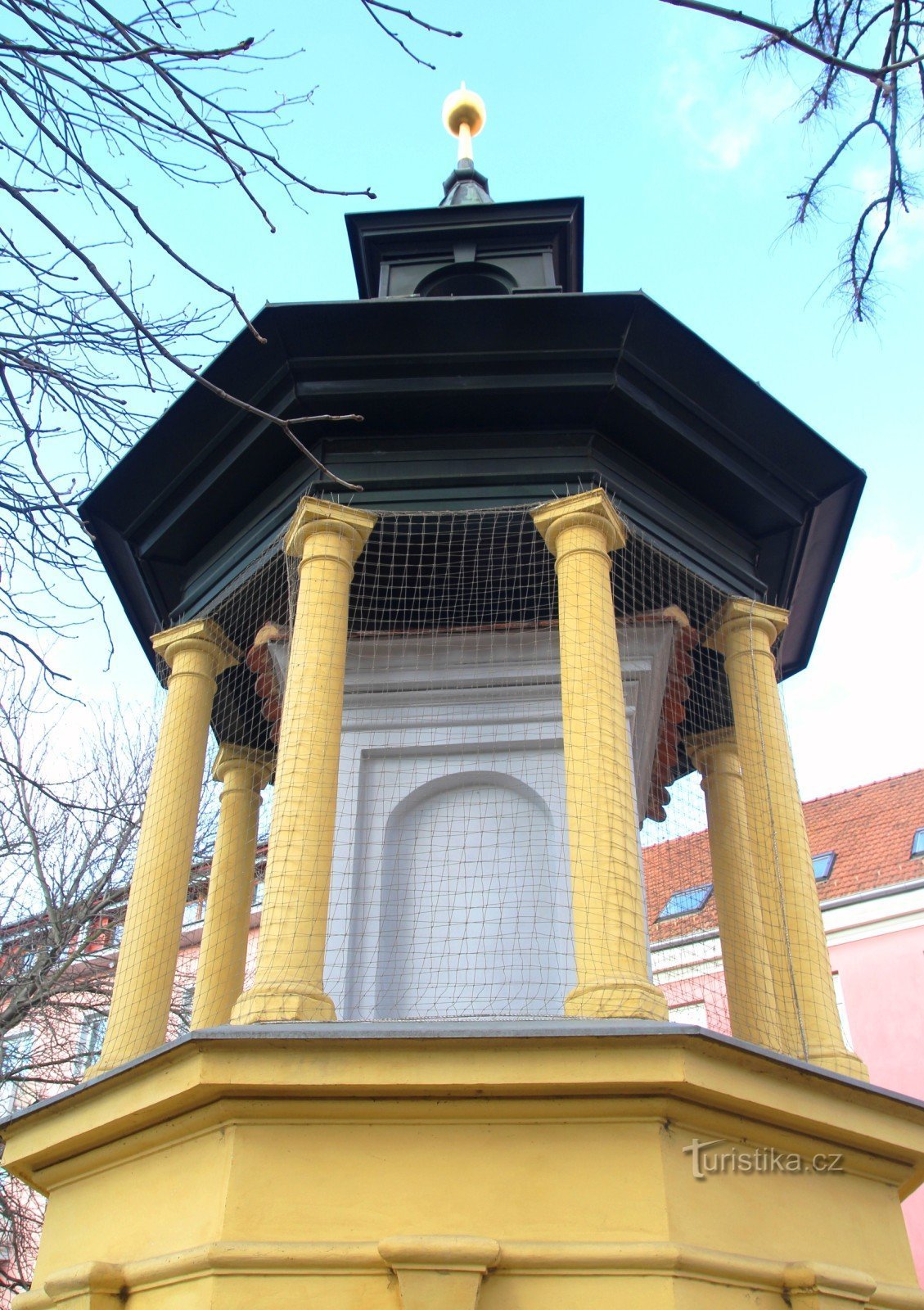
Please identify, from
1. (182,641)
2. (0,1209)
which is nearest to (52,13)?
(182,641)

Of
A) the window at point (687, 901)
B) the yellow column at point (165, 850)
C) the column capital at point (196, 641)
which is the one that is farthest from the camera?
the window at point (687, 901)

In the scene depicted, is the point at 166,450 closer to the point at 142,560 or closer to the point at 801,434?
the point at 142,560

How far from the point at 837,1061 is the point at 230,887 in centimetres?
388

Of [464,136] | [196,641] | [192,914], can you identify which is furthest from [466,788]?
[192,914]

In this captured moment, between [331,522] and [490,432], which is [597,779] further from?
[490,432]

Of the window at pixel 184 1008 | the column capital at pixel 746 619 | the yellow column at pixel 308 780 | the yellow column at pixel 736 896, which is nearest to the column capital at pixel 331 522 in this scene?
the yellow column at pixel 308 780

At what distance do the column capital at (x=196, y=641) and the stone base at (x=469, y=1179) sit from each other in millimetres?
2895

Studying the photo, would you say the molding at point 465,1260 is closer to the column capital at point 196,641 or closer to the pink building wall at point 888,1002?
the column capital at point 196,641

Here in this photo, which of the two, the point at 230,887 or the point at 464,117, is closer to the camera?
the point at 230,887

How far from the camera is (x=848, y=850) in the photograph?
18.9 m

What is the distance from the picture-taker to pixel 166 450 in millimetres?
6609

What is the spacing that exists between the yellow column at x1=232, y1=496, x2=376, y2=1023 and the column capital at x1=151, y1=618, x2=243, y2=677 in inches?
38.6

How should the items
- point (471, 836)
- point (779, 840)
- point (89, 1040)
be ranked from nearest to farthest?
point (779, 840) → point (471, 836) → point (89, 1040)

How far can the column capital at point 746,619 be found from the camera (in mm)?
6531
